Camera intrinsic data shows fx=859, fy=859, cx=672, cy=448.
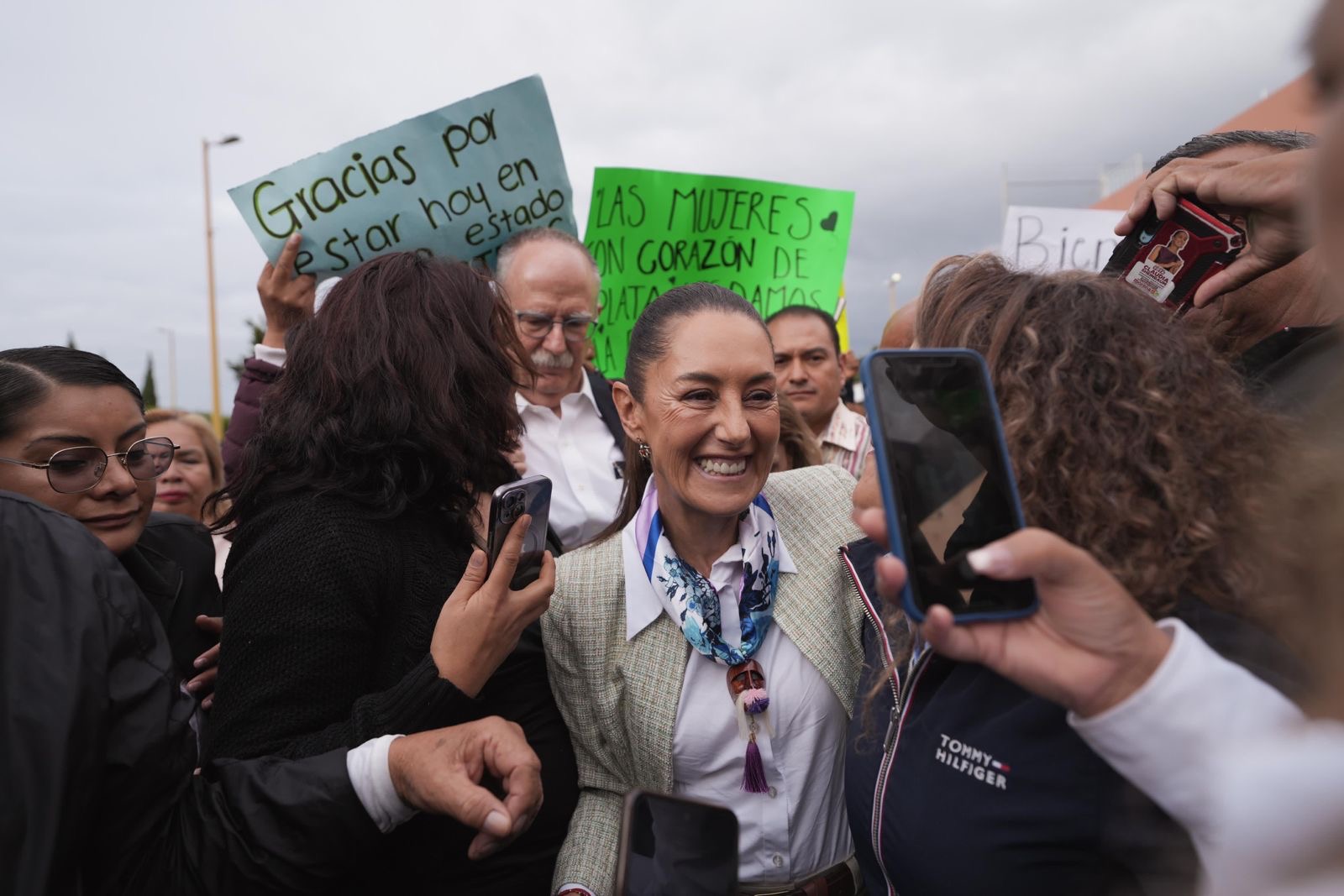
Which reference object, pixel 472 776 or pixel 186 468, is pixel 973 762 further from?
pixel 186 468

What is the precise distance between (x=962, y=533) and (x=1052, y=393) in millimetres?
379

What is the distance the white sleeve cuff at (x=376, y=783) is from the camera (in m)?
1.53

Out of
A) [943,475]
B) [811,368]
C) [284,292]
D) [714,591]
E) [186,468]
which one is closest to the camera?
[943,475]

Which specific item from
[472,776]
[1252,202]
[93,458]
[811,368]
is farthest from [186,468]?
[1252,202]

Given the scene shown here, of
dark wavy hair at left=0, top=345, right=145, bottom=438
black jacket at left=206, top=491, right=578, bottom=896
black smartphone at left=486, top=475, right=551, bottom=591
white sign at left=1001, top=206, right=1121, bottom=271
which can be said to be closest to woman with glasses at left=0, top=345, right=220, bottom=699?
dark wavy hair at left=0, top=345, right=145, bottom=438

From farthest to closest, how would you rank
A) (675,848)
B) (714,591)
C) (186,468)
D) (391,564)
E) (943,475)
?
(186,468), (714,591), (391,564), (943,475), (675,848)

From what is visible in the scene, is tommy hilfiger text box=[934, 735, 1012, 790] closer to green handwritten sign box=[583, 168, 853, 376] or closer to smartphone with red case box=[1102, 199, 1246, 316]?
smartphone with red case box=[1102, 199, 1246, 316]

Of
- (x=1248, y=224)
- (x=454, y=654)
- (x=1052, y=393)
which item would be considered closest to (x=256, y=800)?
(x=454, y=654)

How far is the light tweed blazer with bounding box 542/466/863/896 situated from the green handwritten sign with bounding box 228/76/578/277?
63.2 inches

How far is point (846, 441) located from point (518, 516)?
3248 mm

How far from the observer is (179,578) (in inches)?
92.7

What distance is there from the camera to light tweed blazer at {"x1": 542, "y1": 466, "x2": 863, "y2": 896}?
202cm

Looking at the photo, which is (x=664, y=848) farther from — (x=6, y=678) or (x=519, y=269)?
(x=519, y=269)

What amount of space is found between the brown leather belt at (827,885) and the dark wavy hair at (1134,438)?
45.3 inches
